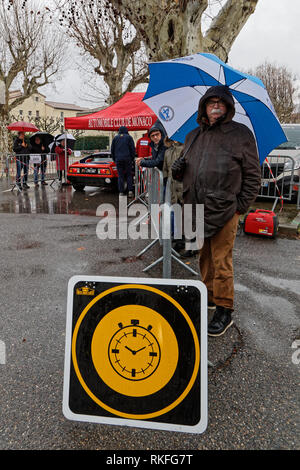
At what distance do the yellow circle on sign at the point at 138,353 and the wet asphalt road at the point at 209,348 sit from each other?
385 mm

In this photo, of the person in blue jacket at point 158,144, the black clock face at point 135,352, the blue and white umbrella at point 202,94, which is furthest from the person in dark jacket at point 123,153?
the black clock face at point 135,352

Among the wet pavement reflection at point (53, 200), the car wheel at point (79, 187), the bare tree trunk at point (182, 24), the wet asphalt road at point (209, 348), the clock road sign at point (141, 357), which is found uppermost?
the bare tree trunk at point (182, 24)

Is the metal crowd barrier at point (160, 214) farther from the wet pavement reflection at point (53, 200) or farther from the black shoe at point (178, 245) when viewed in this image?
the wet pavement reflection at point (53, 200)

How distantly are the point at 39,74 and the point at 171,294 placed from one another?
2876 cm

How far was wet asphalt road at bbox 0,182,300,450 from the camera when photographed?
209cm

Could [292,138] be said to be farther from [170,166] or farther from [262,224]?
[170,166]

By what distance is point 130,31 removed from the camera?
22328 mm

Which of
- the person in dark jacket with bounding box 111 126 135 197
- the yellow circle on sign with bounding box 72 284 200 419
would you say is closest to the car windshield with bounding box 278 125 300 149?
the person in dark jacket with bounding box 111 126 135 197

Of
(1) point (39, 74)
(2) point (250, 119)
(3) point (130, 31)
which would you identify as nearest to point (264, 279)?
(2) point (250, 119)

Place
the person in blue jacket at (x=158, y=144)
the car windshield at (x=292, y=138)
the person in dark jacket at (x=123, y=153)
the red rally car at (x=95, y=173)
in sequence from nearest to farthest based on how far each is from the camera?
the person in blue jacket at (x=158, y=144) < the person in dark jacket at (x=123, y=153) < the car windshield at (x=292, y=138) < the red rally car at (x=95, y=173)

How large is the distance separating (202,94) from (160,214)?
1636 millimetres

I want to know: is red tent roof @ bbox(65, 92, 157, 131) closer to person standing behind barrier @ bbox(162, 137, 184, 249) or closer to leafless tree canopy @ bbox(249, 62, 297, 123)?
person standing behind barrier @ bbox(162, 137, 184, 249)

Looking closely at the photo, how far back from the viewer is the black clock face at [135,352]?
1.96 meters

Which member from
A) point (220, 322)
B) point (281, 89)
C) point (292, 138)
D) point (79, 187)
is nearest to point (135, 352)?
point (220, 322)
